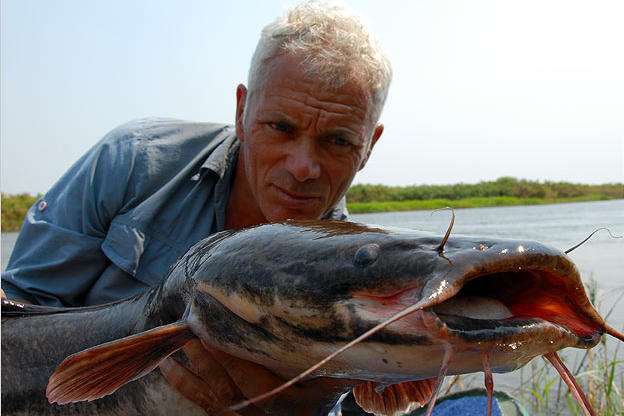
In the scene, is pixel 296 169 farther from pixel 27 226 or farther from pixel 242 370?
pixel 27 226

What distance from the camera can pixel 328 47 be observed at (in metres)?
2.43

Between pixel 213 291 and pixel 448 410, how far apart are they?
6.08 feet

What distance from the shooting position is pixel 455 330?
0.94m

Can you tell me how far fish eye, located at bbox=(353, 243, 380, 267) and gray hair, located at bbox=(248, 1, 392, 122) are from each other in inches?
56.3

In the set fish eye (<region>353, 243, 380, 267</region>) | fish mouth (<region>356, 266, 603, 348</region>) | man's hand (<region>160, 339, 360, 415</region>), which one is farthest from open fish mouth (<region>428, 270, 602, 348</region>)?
man's hand (<region>160, 339, 360, 415</region>)

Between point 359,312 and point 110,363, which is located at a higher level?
point 359,312

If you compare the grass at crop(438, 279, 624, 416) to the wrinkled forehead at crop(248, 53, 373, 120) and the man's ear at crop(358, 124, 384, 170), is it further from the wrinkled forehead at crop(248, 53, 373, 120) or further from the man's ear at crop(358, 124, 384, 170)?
the wrinkled forehead at crop(248, 53, 373, 120)

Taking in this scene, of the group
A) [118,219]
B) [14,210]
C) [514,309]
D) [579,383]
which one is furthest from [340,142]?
[14,210]

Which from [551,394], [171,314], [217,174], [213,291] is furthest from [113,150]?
[551,394]

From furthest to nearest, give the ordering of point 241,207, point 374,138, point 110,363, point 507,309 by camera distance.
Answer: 1. point 374,138
2. point 241,207
3. point 110,363
4. point 507,309

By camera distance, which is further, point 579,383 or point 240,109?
point 579,383

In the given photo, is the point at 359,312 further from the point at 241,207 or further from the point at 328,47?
the point at 241,207

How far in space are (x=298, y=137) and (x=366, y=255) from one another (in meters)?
1.38

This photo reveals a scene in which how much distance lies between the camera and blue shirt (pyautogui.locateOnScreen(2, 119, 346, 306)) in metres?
2.42
